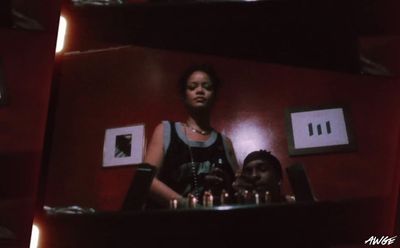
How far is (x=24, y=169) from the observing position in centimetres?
119

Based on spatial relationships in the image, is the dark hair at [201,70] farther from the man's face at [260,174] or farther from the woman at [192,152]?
the man's face at [260,174]

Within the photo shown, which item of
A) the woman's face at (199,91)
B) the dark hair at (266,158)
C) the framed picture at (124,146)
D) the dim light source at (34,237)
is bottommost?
the dim light source at (34,237)

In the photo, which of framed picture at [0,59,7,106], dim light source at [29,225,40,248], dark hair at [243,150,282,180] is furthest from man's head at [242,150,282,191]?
framed picture at [0,59,7,106]

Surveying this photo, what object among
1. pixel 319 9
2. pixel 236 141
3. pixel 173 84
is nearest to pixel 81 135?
pixel 173 84

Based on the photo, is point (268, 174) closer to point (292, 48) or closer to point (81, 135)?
point (292, 48)

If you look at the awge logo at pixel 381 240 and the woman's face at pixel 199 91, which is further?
the woman's face at pixel 199 91

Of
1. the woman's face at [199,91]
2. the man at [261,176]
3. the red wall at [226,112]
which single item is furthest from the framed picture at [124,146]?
the man at [261,176]

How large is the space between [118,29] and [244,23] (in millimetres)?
317

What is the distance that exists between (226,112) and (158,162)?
20 centimetres

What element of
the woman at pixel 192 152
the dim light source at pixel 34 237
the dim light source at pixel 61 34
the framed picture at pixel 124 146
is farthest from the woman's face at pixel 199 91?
the dim light source at pixel 34 237

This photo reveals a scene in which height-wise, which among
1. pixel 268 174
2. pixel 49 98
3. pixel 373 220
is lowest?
pixel 373 220

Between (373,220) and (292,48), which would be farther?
(292,48)

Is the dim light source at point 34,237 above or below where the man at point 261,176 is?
below

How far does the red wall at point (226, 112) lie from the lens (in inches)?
44.6
